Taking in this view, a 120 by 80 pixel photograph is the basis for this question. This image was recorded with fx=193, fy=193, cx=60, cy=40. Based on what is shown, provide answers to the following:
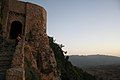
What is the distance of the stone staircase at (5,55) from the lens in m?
12.5

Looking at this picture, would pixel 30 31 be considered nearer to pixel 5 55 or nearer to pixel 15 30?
pixel 15 30

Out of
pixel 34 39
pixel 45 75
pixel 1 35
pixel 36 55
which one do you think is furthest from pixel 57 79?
pixel 1 35

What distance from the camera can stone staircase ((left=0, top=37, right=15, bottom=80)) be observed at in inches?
493

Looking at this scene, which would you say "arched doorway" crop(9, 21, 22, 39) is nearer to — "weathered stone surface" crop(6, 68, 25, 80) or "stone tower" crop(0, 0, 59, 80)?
"stone tower" crop(0, 0, 59, 80)

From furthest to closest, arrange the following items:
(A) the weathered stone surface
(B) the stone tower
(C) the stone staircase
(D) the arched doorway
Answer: (D) the arched doorway, (B) the stone tower, (C) the stone staircase, (A) the weathered stone surface

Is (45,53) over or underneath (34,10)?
underneath

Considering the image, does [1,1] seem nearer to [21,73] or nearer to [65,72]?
[21,73]

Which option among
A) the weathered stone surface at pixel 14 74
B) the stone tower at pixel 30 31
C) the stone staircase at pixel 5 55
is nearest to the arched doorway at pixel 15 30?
the stone tower at pixel 30 31

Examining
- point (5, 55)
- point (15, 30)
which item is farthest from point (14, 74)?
point (15, 30)

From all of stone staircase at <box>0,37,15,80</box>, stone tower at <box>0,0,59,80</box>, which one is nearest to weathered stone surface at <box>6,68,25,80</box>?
stone staircase at <box>0,37,15,80</box>

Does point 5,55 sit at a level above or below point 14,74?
above

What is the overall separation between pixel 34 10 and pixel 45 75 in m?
7.01

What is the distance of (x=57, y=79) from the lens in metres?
21.8

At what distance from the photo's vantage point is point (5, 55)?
47.7 ft
